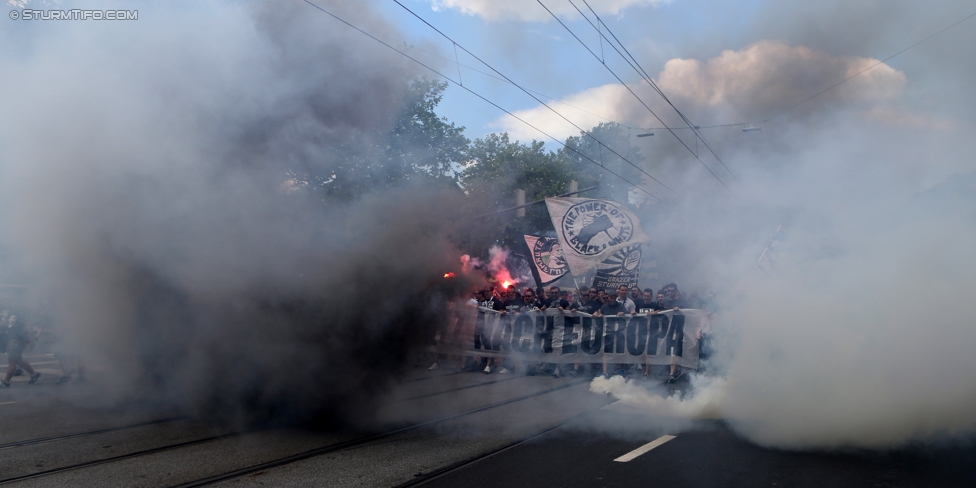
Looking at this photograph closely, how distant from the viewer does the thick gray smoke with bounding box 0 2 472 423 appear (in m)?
6.51

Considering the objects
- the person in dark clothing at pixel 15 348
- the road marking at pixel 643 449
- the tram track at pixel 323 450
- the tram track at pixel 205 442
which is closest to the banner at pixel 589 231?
the tram track at pixel 323 450

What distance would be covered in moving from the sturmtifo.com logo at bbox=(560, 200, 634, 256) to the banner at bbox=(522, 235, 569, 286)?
3.61 m

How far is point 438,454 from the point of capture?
5.51 metres

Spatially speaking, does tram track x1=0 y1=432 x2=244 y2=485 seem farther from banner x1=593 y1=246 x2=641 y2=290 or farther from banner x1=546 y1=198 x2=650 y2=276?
banner x1=593 y1=246 x2=641 y2=290

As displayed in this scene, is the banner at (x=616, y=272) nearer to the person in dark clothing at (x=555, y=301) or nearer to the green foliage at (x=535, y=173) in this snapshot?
the person in dark clothing at (x=555, y=301)

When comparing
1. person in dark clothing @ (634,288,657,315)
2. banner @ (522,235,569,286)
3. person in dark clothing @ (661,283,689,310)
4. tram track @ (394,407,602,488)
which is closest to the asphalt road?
tram track @ (394,407,602,488)

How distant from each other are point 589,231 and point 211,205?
746 centimetres

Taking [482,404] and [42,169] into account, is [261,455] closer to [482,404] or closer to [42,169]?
[482,404]

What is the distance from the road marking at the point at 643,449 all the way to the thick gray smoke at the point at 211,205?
2.87m

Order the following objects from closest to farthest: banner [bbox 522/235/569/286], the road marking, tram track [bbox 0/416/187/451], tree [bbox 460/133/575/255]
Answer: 1. the road marking
2. tram track [bbox 0/416/187/451]
3. banner [bbox 522/235/569/286]
4. tree [bbox 460/133/575/255]

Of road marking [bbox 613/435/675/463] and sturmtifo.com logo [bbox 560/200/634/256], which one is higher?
sturmtifo.com logo [bbox 560/200/634/256]

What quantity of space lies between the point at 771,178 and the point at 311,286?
6.37 metres

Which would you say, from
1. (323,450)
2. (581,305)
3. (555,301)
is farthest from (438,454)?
(581,305)

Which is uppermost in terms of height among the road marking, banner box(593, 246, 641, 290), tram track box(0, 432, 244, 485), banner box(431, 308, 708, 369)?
banner box(593, 246, 641, 290)
